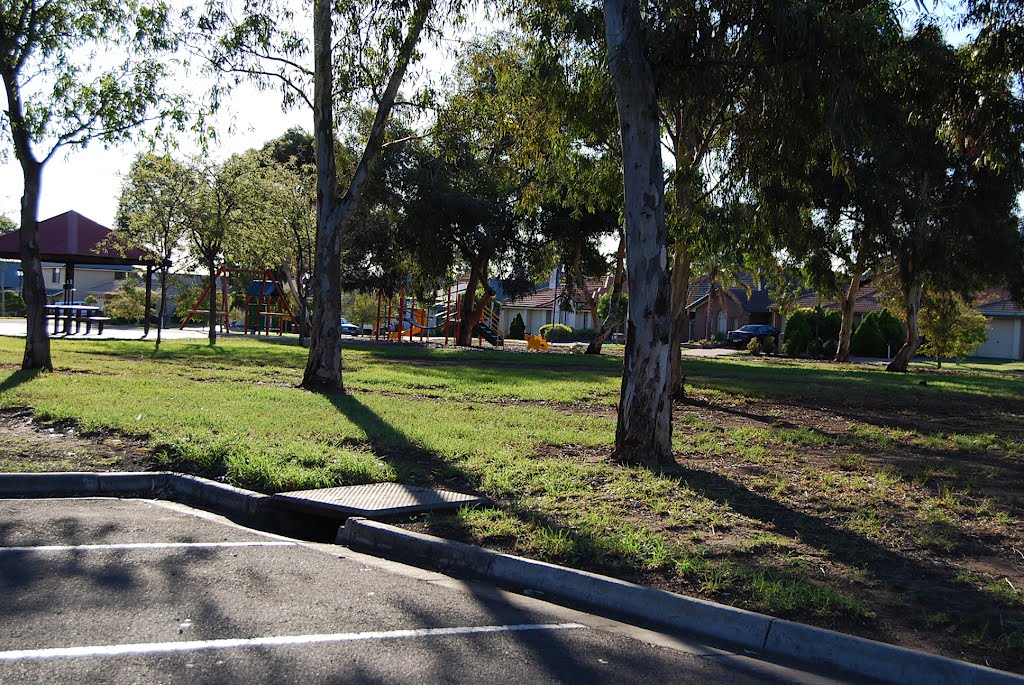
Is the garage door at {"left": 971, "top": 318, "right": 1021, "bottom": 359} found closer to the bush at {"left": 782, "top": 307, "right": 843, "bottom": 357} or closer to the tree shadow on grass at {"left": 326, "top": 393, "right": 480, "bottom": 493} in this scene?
the bush at {"left": 782, "top": 307, "right": 843, "bottom": 357}

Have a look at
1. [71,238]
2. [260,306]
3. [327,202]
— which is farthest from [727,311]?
[327,202]

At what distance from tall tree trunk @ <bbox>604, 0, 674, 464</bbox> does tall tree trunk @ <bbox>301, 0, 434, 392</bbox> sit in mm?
6241

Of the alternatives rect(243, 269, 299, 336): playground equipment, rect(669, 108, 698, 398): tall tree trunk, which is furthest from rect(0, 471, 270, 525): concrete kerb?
rect(243, 269, 299, 336): playground equipment

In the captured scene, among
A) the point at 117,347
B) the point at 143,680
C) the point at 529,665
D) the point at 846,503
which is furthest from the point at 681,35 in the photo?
the point at 117,347

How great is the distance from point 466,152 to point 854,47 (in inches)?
339

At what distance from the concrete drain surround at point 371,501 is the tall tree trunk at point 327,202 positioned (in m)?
7.19

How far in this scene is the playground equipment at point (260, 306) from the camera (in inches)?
1499

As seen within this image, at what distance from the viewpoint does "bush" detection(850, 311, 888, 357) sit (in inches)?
1897

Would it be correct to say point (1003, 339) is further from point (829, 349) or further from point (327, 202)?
point (327, 202)

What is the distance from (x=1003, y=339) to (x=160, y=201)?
4879 centimetres

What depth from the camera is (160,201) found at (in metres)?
28.0

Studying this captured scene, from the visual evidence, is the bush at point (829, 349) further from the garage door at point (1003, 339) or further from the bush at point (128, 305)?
the bush at point (128, 305)

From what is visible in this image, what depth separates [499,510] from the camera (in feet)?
23.4

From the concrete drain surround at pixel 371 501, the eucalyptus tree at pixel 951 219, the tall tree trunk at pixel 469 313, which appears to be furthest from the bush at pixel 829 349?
the concrete drain surround at pixel 371 501
